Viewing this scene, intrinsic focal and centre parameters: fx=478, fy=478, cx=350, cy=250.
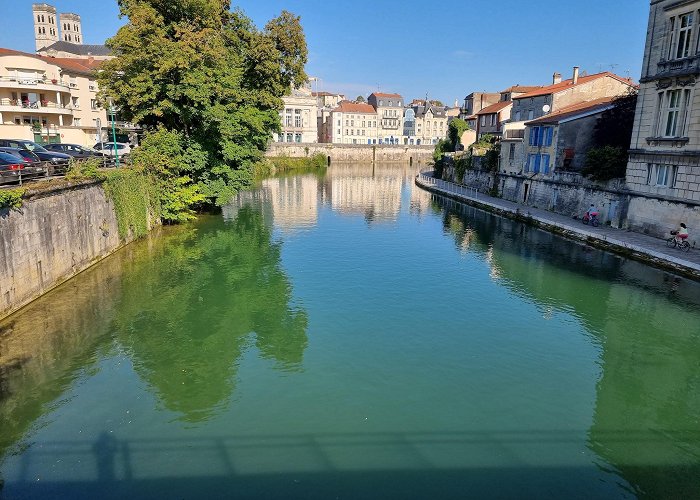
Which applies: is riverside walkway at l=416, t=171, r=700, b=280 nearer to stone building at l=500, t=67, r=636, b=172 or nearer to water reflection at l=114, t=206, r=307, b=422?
stone building at l=500, t=67, r=636, b=172

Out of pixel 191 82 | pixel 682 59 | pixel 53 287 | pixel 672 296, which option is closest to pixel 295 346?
pixel 53 287

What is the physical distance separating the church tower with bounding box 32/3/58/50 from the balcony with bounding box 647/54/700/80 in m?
139

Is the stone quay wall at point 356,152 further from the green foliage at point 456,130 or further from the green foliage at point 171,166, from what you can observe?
the green foliage at point 171,166

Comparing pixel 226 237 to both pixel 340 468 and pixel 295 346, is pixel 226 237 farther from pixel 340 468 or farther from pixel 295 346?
pixel 340 468

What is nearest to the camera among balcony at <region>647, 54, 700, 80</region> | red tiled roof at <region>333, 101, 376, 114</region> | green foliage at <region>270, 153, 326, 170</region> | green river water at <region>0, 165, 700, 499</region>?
green river water at <region>0, 165, 700, 499</region>

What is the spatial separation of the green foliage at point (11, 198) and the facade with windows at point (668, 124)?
30110mm

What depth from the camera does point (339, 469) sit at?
1008 cm

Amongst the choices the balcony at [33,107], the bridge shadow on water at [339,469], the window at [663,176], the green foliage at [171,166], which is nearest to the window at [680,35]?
the window at [663,176]

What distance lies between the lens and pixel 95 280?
2145 centimetres

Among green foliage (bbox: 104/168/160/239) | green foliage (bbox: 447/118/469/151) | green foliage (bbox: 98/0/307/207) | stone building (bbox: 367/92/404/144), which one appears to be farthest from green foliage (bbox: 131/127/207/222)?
stone building (bbox: 367/92/404/144)

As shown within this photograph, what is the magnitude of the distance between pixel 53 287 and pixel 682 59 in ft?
105

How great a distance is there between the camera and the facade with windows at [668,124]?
24.6 metres

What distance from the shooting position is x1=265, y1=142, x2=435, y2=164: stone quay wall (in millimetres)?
97225

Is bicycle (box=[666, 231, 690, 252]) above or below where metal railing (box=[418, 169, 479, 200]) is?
below
